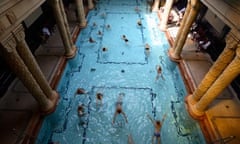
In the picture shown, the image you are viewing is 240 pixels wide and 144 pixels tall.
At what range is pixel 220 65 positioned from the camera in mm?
4359

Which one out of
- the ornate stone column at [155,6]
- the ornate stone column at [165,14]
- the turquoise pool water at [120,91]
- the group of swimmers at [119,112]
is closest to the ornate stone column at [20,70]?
the turquoise pool water at [120,91]

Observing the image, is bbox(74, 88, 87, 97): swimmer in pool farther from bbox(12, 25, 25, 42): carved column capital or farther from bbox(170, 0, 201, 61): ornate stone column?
bbox(170, 0, 201, 61): ornate stone column

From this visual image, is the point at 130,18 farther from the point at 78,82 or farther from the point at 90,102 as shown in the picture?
the point at 90,102

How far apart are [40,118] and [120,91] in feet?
10.8

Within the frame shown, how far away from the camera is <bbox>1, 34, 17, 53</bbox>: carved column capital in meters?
3.41

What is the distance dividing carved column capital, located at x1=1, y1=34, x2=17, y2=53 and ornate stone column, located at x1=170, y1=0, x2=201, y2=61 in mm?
5979

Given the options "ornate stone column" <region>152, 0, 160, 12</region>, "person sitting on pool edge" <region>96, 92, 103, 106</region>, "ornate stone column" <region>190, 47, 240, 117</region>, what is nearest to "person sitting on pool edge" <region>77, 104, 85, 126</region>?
"person sitting on pool edge" <region>96, 92, 103, 106</region>

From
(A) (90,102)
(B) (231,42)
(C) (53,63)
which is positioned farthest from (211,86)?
(C) (53,63)

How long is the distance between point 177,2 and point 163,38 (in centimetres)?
490

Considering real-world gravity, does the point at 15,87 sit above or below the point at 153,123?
above

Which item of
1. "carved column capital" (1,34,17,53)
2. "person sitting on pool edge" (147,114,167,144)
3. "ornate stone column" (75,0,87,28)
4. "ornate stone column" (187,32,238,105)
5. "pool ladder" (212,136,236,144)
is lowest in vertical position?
"person sitting on pool edge" (147,114,167,144)

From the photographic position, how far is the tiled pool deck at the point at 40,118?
5078mm

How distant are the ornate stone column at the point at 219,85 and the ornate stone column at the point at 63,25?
6.09 metres

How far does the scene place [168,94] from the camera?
705 cm
